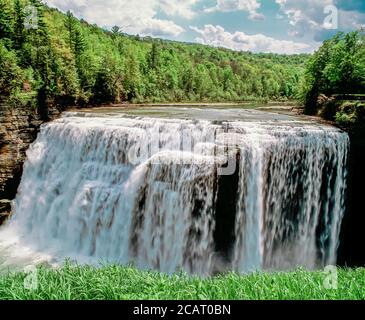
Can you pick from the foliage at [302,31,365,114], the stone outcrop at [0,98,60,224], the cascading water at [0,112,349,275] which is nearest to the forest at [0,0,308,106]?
the stone outcrop at [0,98,60,224]

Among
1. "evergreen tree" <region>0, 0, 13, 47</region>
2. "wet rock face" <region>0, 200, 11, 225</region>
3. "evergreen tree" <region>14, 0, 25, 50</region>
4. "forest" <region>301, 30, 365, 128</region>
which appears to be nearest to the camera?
"wet rock face" <region>0, 200, 11, 225</region>

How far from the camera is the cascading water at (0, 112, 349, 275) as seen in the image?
10.9 metres

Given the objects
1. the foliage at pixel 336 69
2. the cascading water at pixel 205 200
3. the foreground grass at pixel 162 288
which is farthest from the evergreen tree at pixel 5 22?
the foreground grass at pixel 162 288

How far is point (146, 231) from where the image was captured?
1153cm

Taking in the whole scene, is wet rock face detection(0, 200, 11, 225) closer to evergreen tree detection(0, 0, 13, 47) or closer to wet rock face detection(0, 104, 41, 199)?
wet rock face detection(0, 104, 41, 199)

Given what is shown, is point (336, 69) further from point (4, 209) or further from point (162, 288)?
point (4, 209)

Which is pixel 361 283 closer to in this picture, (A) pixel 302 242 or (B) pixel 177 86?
(A) pixel 302 242

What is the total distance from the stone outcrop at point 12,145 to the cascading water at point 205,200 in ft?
7.14

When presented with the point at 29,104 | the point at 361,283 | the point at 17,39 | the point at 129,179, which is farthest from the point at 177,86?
the point at 361,283

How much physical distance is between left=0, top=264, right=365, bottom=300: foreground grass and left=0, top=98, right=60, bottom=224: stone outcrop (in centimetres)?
923

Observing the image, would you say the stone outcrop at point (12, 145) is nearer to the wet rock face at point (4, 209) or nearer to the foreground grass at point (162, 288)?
the wet rock face at point (4, 209)
